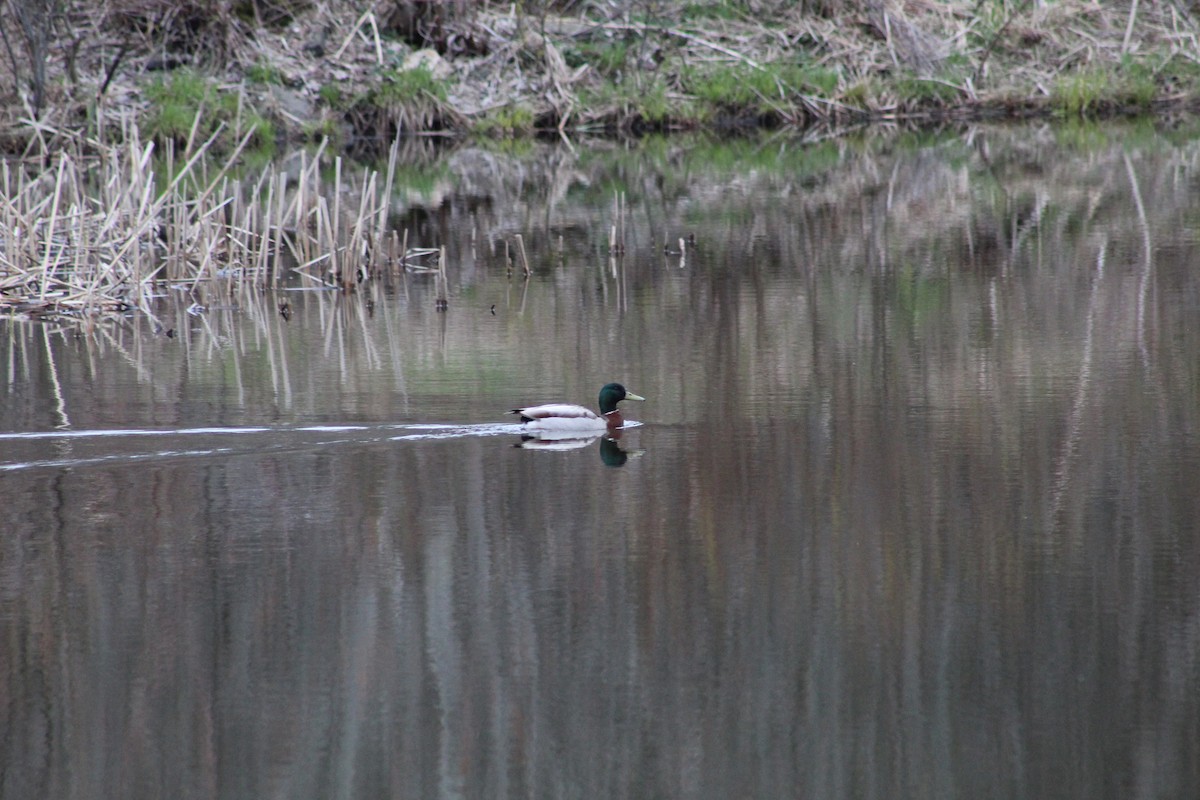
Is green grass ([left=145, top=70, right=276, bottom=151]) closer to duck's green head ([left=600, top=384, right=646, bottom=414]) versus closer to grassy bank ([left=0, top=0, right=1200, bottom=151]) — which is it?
grassy bank ([left=0, top=0, right=1200, bottom=151])

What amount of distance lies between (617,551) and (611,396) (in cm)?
208

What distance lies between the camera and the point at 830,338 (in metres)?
9.59

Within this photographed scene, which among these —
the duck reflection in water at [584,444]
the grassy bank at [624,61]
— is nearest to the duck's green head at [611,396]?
the duck reflection in water at [584,444]

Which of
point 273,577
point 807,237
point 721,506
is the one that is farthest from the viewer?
point 807,237

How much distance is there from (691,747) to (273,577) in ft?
5.69

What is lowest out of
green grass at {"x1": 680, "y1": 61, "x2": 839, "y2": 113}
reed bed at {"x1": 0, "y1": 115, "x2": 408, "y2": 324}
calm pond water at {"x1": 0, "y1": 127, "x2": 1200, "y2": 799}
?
calm pond water at {"x1": 0, "y1": 127, "x2": 1200, "y2": 799}

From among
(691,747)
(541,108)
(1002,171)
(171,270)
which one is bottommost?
(691,747)

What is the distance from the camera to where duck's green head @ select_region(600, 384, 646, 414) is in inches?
299

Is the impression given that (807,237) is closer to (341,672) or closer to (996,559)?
(996,559)

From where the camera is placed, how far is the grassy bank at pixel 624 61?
2492 cm

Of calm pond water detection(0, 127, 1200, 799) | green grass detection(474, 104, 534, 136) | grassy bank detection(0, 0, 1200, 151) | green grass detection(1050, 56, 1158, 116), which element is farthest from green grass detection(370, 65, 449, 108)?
calm pond water detection(0, 127, 1200, 799)

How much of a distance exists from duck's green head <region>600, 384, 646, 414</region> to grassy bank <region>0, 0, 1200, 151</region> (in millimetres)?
17212

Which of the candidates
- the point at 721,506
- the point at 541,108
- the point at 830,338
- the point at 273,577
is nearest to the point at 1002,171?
the point at 541,108

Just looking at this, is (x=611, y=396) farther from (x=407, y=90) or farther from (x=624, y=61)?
(x=624, y=61)
